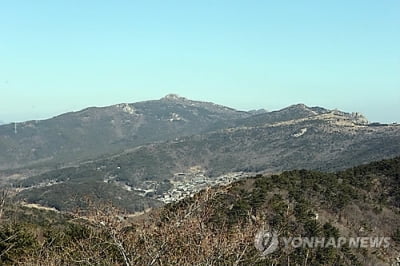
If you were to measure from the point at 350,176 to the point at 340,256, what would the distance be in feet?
56.0

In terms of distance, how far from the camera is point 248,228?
637 inches

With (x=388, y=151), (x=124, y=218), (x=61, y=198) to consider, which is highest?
(x=124, y=218)

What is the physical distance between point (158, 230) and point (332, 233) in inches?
864

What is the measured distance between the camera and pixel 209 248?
46.5 ft

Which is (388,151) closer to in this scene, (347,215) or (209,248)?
(347,215)

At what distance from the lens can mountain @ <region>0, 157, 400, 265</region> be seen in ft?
48.1

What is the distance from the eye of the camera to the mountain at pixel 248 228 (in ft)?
48.1

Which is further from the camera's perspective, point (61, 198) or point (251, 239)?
point (61, 198)

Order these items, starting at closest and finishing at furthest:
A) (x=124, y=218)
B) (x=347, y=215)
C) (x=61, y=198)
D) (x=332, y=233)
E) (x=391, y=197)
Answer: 1. (x=124, y=218)
2. (x=332, y=233)
3. (x=347, y=215)
4. (x=391, y=197)
5. (x=61, y=198)

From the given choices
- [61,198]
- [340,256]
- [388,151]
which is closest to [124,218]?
[340,256]

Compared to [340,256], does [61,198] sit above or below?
below

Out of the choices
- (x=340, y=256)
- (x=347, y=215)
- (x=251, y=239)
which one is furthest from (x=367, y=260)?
(x=251, y=239)

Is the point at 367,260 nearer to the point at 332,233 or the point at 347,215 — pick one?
the point at 332,233

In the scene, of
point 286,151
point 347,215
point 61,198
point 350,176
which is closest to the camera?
point 347,215
